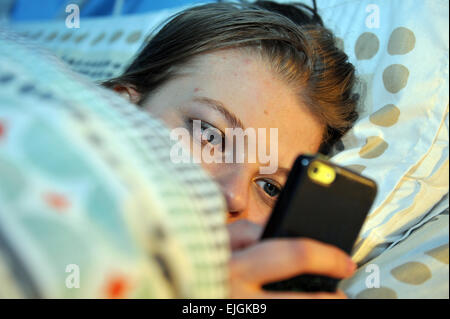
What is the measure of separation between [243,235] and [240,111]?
1.12 ft

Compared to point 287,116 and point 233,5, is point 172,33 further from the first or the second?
point 287,116

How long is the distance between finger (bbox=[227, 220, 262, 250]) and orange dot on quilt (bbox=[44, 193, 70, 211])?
202 millimetres

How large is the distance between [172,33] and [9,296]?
787 mm

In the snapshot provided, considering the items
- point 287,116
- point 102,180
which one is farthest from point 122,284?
point 287,116

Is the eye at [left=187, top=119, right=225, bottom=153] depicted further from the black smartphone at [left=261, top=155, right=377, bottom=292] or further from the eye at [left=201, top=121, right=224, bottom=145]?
the black smartphone at [left=261, top=155, right=377, bottom=292]

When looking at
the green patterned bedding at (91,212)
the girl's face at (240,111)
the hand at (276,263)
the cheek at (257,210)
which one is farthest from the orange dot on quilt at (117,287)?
the cheek at (257,210)

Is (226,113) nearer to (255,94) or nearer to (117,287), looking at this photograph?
(255,94)

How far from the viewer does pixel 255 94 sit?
809mm

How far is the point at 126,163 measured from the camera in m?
0.36

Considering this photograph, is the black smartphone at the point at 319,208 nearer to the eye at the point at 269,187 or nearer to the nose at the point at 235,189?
the nose at the point at 235,189

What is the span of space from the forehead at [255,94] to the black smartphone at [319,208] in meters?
0.31

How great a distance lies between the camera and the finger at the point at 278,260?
407 mm

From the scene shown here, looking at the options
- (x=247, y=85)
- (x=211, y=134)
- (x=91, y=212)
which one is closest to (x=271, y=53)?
(x=247, y=85)
